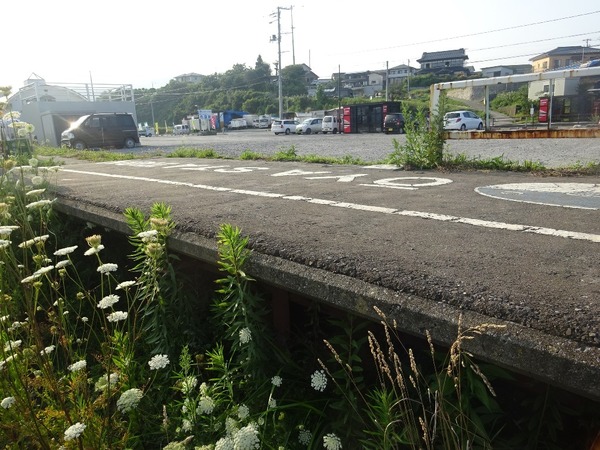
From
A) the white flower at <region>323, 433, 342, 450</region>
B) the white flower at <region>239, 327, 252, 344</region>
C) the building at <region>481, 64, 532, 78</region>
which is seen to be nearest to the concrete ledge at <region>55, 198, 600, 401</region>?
the white flower at <region>239, 327, 252, 344</region>

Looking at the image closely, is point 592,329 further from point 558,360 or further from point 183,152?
point 183,152

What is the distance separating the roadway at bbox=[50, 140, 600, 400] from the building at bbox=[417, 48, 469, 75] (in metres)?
97.7

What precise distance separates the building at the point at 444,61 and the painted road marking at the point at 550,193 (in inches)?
3799

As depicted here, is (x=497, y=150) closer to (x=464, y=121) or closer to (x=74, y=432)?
(x=74, y=432)

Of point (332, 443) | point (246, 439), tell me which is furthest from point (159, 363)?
point (332, 443)

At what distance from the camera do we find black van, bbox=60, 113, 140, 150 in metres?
24.6

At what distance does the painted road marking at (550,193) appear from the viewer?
413cm

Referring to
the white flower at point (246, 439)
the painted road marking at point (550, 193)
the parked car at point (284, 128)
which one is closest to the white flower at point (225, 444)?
the white flower at point (246, 439)

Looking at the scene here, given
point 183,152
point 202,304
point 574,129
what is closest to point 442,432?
point 202,304

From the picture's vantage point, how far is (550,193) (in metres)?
4.71

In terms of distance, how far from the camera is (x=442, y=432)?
5.89 feet

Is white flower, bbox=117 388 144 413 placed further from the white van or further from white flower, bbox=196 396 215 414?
the white van

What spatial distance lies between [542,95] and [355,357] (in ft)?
40.3

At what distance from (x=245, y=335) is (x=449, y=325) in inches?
40.4
